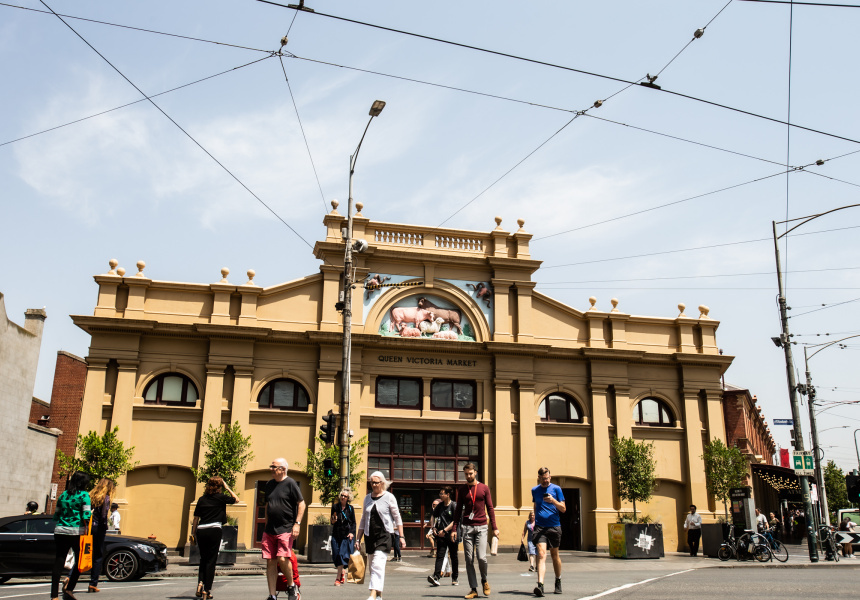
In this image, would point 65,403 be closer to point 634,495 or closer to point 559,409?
point 559,409

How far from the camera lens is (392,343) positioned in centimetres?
2775

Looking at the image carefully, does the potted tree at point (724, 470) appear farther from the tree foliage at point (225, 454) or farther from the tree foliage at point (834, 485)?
the tree foliage at point (834, 485)

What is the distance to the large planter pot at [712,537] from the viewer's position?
25.0 m

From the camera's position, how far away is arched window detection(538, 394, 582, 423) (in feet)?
96.2

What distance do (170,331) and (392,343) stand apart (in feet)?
25.1

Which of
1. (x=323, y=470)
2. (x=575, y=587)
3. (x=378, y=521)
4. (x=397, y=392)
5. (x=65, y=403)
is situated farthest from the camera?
(x=65, y=403)

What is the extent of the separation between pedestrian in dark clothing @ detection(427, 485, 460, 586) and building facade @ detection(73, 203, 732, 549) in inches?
388

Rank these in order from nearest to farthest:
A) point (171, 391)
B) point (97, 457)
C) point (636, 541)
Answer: point (97, 457), point (636, 541), point (171, 391)

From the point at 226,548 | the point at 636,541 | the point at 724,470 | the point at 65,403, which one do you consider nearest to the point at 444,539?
the point at 226,548

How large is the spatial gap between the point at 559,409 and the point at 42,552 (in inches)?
761

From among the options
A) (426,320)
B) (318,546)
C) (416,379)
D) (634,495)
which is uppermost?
(426,320)

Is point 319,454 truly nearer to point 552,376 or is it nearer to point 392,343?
point 392,343

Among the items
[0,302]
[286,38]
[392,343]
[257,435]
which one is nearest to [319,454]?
[257,435]

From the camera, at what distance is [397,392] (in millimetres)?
28000
